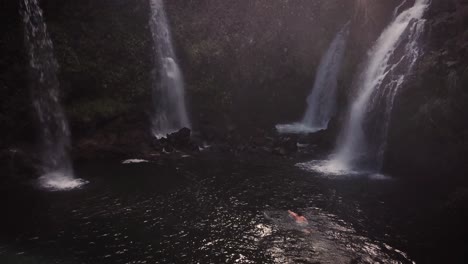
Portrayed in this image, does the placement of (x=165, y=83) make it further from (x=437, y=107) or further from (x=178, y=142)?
(x=437, y=107)

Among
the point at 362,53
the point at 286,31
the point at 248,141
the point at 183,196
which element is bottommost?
the point at 183,196

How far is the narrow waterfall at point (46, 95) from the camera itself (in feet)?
110

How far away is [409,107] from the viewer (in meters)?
31.7

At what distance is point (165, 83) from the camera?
4197 centimetres

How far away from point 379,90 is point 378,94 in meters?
0.36

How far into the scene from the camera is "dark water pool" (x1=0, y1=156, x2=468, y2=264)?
21.1 m

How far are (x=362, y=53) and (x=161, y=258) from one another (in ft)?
96.9

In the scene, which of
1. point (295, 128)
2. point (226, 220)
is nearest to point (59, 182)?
point (226, 220)

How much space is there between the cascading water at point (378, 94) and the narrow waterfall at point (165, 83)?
50.1ft

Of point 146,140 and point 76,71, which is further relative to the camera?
point 146,140

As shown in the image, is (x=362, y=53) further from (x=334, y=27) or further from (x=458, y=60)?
(x=458, y=60)

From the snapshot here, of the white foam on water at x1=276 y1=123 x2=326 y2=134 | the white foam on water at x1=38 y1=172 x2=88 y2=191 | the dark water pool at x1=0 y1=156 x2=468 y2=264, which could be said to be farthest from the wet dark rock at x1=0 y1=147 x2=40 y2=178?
the white foam on water at x1=276 y1=123 x2=326 y2=134

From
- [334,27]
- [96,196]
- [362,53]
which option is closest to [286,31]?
[334,27]

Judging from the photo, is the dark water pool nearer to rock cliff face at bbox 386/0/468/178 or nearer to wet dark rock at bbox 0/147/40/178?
wet dark rock at bbox 0/147/40/178
